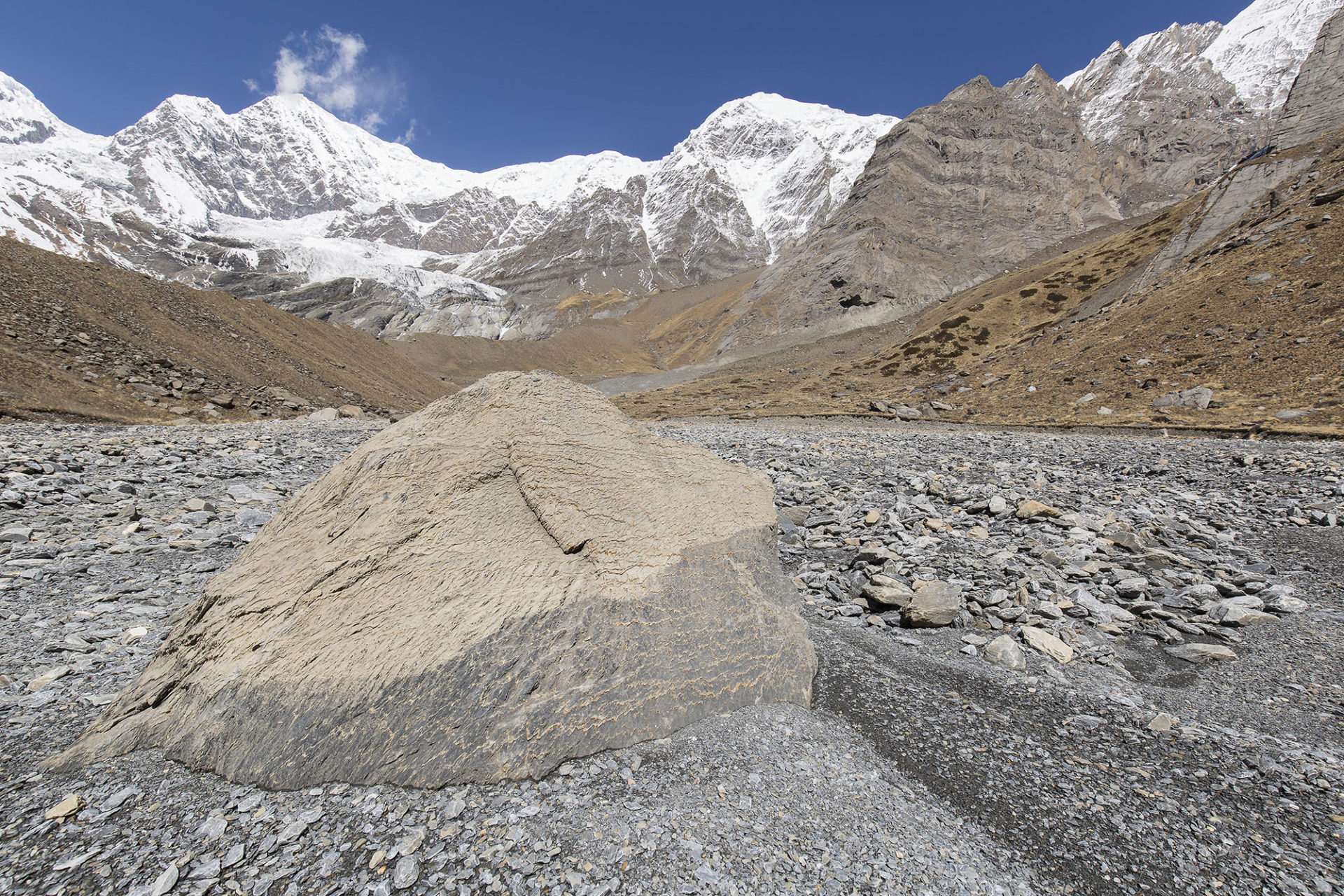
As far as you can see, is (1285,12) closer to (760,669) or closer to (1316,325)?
(1316,325)

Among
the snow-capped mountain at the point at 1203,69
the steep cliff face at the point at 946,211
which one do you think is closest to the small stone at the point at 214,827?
the steep cliff face at the point at 946,211

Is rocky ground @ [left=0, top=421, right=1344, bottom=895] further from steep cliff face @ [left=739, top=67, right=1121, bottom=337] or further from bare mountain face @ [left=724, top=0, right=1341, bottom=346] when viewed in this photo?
steep cliff face @ [left=739, top=67, right=1121, bottom=337]

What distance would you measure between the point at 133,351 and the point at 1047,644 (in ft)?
107

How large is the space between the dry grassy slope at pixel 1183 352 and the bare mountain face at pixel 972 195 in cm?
3701

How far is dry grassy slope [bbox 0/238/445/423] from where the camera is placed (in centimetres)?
1891

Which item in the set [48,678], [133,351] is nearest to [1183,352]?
[48,678]

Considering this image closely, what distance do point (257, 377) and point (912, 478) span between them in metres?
31.5

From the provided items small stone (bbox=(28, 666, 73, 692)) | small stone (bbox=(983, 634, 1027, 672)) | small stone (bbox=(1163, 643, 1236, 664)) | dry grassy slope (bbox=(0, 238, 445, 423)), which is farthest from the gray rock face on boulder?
dry grassy slope (bbox=(0, 238, 445, 423))

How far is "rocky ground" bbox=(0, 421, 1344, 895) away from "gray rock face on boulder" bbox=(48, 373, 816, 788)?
237 mm

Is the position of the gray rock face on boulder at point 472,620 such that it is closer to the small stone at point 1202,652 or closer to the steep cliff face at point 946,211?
the small stone at point 1202,652

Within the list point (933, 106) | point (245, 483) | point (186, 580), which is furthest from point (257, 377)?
point (933, 106)

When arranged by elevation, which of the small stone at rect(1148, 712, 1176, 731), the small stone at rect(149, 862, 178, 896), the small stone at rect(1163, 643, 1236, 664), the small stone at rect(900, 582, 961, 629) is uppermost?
the small stone at rect(149, 862, 178, 896)

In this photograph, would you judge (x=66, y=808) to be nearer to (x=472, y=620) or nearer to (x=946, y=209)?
(x=472, y=620)

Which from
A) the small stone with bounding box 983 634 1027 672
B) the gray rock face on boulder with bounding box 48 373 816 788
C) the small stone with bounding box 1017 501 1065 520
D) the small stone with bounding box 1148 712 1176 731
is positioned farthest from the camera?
the small stone with bounding box 1017 501 1065 520
